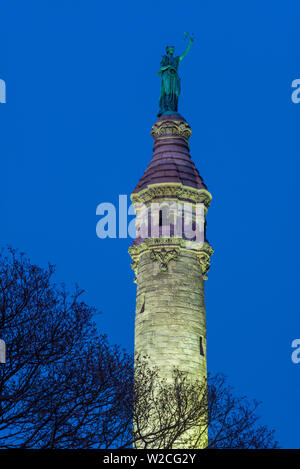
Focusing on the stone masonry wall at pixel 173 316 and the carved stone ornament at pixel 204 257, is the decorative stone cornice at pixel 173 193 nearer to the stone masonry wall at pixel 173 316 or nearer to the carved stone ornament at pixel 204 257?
the carved stone ornament at pixel 204 257

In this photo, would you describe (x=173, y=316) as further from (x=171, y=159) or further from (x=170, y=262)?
(x=171, y=159)

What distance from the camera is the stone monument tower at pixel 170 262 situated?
49.5 m

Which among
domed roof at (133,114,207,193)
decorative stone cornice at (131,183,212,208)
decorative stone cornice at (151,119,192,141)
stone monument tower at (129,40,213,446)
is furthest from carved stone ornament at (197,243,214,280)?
decorative stone cornice at (151,119,192,141)

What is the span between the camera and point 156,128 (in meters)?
59.4

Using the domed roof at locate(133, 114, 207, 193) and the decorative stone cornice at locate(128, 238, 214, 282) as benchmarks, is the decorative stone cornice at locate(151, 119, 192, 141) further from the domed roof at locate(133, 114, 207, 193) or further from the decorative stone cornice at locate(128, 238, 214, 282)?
the decorative stone cornice at locate(128, 238, 214, 282)

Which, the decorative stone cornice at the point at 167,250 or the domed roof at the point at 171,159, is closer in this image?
the decorative stone cornice at the point at 167,250

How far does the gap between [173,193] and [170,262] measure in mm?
5741

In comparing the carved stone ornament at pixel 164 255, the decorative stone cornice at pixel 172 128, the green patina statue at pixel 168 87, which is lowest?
the carved stone ornament at pixel 164 255

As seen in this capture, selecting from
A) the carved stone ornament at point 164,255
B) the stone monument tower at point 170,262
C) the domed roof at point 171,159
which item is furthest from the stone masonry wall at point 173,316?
the domed roof at point 171,159

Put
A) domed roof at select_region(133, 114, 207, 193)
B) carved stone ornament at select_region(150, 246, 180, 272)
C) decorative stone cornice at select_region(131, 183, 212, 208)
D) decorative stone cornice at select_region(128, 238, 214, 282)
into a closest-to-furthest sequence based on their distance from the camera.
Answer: carved stone ornament at select_region(150, 246, 180, 272) < decorative stone cornice at select_region(128, 238, 214, 282) < decorative stone cornice at select_region(131, 183, 212, 208) < domed roof at select_region(133, 114, 207, 193)

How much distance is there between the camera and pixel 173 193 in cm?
5469

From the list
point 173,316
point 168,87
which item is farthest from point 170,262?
point 168,87

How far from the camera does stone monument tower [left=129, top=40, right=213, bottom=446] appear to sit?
4947cm
